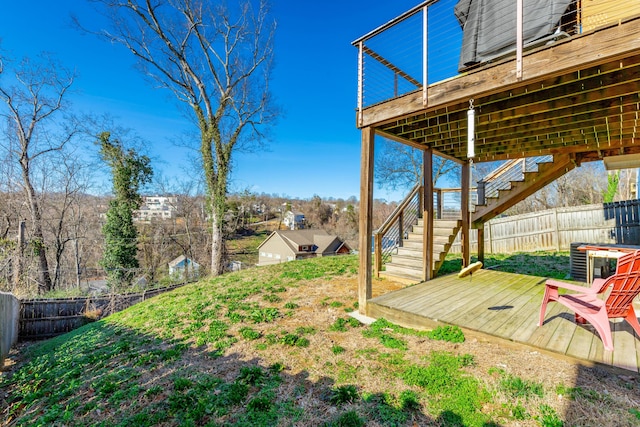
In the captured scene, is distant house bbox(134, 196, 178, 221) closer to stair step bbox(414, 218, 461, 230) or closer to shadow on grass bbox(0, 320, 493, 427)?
shadow on grass bbox(0, 320, 493, 427)

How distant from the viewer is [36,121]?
12812 mm

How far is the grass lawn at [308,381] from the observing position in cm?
211

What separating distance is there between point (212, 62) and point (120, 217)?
8.58 meters

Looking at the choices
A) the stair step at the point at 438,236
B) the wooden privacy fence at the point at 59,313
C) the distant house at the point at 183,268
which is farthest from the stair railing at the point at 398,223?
the distant house at the point at 183,268

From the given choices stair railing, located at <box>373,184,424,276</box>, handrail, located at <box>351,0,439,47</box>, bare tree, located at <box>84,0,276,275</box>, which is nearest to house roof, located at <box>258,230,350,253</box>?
bare tree, located at <box>84,0,276,275</box>

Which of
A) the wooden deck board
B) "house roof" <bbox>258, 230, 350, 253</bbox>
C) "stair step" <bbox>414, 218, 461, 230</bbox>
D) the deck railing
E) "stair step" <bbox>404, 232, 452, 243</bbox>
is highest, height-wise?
the deck railing

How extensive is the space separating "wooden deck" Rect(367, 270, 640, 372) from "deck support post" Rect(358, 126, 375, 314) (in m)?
0.24

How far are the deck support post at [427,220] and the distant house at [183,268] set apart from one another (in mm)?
12271

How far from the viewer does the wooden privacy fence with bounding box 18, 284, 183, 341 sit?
8875 millimetres

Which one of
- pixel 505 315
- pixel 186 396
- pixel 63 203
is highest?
pixel 63 203

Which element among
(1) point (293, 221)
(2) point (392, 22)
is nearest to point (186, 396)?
(2) point (392, 22)

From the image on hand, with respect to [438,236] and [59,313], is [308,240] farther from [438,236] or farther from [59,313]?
[438,236]

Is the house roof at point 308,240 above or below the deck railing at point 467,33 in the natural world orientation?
below

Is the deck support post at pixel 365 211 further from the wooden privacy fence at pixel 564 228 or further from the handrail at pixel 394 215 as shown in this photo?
the wooden privacy fence at pixel 564 228
